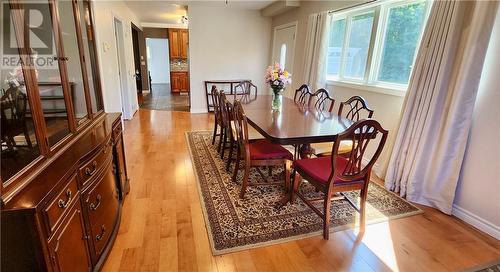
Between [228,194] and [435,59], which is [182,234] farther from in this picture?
[435,59]

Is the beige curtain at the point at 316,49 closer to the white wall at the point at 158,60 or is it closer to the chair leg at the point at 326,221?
the chair leg at the point at 326,221

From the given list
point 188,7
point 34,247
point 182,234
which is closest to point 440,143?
point 182,234

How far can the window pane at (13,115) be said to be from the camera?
3.31 feet

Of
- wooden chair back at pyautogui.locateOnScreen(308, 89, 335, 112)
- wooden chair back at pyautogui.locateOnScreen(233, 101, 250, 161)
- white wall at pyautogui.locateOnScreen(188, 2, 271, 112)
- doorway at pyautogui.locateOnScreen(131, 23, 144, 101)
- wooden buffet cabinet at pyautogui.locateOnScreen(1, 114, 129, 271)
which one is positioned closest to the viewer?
wooden buffet cabinet at pyautogui.locateOnScreen(1, 114, 129, 271)

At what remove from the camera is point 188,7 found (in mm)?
5418

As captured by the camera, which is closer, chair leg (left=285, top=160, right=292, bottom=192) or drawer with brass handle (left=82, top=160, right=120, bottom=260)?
drawer with brass handle (left=82, top=160, right=120, bottom=260)

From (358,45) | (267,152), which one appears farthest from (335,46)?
(267,152)

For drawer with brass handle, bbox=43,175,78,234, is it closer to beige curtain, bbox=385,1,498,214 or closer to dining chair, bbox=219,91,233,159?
dining chair, bbox=219,91,233,159

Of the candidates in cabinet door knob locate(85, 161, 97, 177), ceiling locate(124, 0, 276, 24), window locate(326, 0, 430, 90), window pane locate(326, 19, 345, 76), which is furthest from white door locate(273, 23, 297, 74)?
cabinet door knob locate(85, 161, 97, 177)

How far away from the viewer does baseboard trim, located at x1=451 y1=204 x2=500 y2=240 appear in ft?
6.80

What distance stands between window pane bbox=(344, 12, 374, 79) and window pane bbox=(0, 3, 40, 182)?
3588mm

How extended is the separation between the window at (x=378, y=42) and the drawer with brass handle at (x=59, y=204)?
3.11 metres

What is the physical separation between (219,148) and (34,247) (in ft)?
8.65

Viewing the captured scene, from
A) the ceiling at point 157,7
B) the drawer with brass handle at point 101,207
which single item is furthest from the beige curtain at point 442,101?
the ceiling at point 157,7
